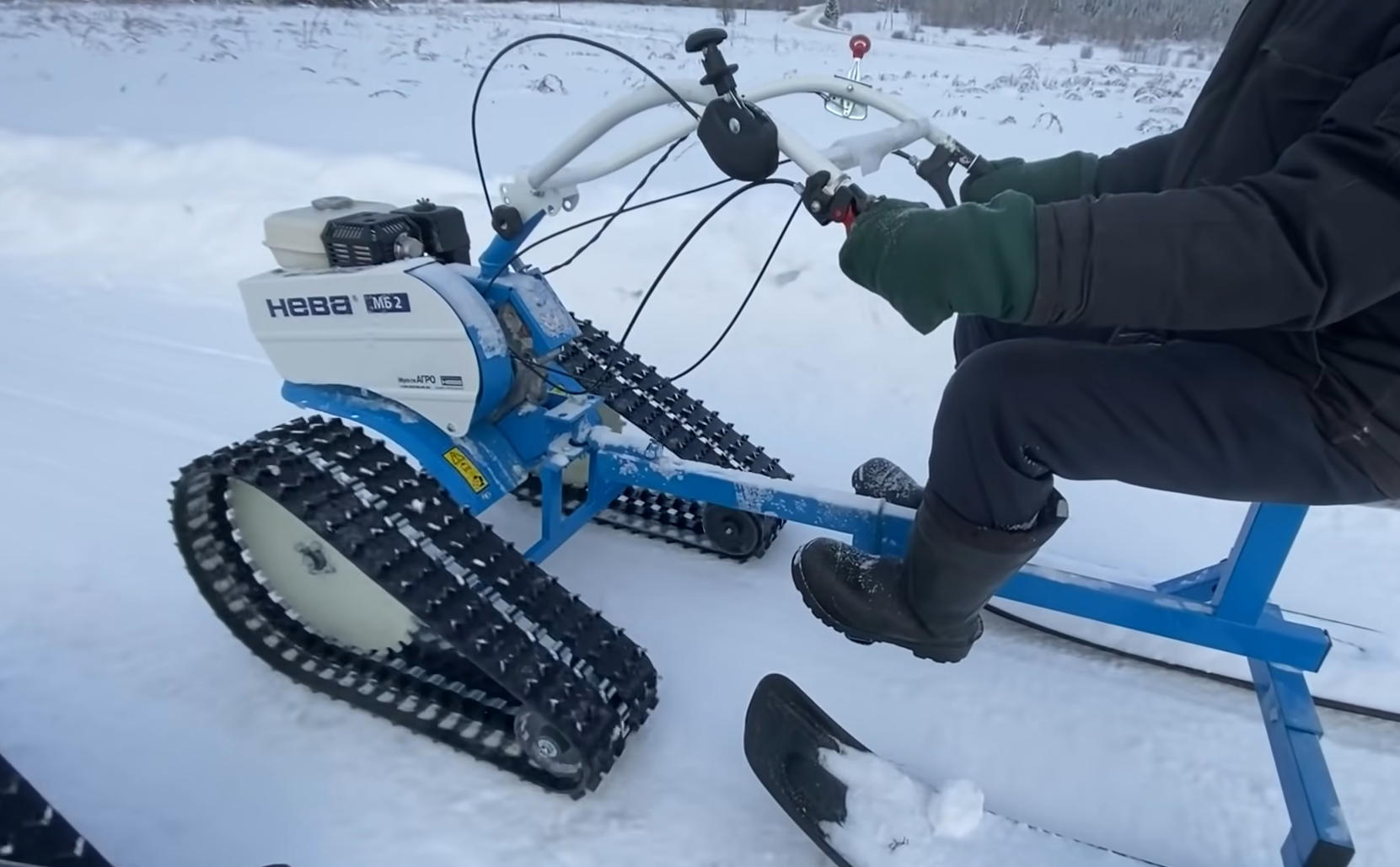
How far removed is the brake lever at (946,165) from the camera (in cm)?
223

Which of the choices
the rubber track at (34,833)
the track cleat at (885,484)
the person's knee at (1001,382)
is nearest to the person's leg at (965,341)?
the track cleat at (885,484)

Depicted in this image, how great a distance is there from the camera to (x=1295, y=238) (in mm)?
1250

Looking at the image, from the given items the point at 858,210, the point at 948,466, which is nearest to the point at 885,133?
the point at 858,210

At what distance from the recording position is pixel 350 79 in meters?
8.11

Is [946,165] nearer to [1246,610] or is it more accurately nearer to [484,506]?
[1246,610]

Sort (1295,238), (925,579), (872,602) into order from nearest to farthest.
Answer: (1295,238) < (925,579) < (872,602)

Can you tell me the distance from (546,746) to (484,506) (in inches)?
25.2

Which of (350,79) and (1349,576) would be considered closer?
(1349,576)

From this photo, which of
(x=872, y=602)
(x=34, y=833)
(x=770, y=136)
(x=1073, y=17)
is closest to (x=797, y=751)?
(x=872, y=602)

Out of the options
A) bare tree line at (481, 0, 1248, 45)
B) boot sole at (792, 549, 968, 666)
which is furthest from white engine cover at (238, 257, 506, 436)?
bare tree line at (481, 0, 1248, 45)

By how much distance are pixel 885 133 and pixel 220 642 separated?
1.97 m

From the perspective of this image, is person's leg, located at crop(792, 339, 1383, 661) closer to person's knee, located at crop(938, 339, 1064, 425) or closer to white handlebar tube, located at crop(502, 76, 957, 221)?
person's knee, located at crop(938, 339, 1064, 425)

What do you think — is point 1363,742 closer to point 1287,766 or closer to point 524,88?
point 1287,766

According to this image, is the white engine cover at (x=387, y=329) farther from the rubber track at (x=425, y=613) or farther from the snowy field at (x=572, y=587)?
the snowy field at (x=572, y=587)
